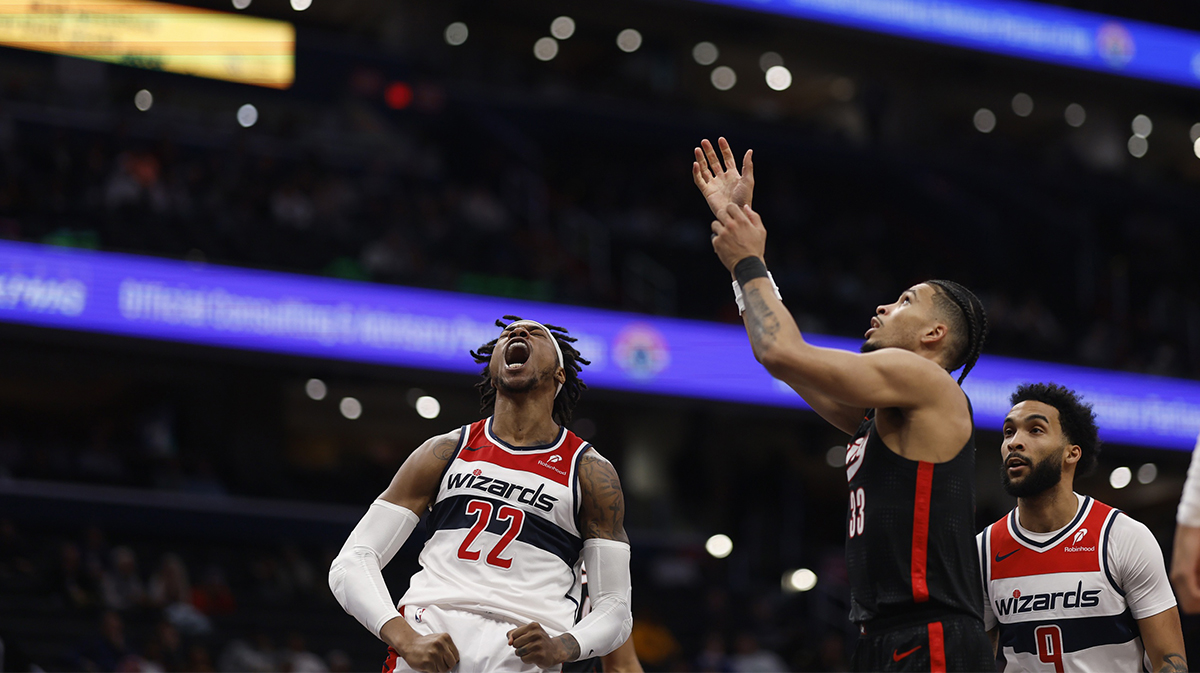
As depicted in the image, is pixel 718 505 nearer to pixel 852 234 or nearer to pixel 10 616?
pixel 852 234

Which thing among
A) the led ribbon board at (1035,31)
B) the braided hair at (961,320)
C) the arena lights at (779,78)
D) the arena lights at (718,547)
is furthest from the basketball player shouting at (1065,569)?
the arena lights at (779,78)

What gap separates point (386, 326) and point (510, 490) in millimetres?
12959

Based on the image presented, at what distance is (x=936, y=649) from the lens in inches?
169

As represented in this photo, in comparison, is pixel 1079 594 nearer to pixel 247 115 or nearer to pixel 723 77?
pixel 247 115

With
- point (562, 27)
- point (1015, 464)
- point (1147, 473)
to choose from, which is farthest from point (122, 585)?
point (1147, 473)

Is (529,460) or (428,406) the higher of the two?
(428,406)

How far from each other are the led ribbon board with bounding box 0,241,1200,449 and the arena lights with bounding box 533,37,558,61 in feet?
36.8

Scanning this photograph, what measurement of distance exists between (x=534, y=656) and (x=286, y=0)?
77.3 ft

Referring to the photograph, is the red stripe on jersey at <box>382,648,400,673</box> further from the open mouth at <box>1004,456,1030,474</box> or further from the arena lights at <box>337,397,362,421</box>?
the arena lights at <box>337,397,362,421</box>

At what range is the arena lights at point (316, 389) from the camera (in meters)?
22.9

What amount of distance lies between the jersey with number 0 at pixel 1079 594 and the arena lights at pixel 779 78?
2538 centimetres

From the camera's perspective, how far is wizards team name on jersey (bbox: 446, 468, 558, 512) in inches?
210

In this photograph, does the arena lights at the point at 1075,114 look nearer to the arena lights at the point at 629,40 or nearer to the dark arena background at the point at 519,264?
the dark arena background at the point at 519,264

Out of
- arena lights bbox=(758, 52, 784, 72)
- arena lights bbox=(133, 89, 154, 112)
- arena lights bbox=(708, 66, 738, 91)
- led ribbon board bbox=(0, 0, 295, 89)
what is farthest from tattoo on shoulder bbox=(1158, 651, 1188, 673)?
arena lights bbox=(708, 66, 738, 91)
